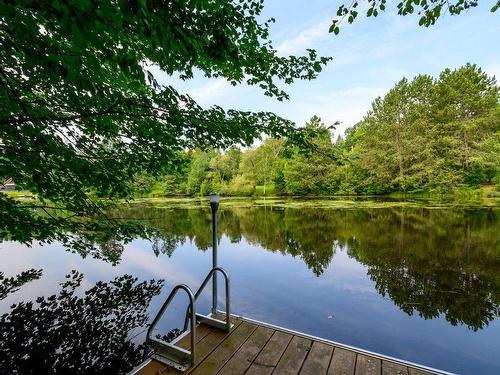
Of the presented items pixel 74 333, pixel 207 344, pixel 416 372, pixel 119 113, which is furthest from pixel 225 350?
pixel 74 333

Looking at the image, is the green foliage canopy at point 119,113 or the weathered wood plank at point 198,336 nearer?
the green foliage canopy at point 119,113

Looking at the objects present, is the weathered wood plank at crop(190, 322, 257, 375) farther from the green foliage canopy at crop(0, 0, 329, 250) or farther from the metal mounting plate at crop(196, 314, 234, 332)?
the green foliage canopy at crop(0, 0, 329, 250)

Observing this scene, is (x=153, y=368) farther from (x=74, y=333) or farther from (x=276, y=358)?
(x=74, y=333)

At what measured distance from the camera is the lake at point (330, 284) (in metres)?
3.98

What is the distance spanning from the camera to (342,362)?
2.45m

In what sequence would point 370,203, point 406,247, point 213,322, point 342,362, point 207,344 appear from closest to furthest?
1. point 342,362
2. point 207,344
3. point 213,322
4. point 406,247
5. point 370,203

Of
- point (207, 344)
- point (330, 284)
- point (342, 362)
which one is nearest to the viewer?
point (342, 362)

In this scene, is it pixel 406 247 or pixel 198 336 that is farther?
pixel 406 247

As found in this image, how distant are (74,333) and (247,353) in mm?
3018

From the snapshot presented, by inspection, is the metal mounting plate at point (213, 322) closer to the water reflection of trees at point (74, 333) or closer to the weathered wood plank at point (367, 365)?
the water reflection of trees at point (74, 333)

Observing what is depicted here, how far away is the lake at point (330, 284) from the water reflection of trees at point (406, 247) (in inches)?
1.4

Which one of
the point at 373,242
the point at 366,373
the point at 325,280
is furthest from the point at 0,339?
the point at 373,242

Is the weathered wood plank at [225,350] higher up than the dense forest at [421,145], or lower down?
lower down

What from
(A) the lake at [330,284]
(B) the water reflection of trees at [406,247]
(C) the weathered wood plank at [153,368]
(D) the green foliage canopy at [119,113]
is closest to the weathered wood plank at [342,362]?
(C) the weathered wood plank at [153,368]
